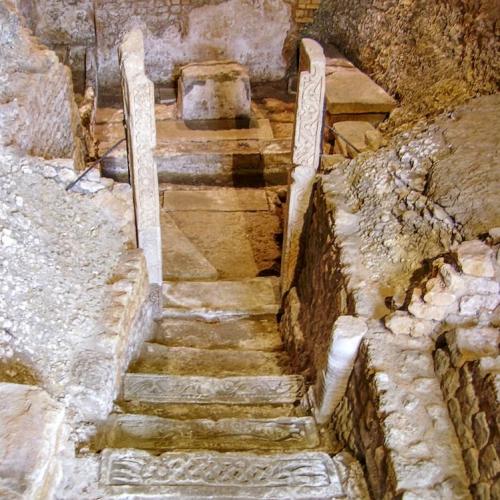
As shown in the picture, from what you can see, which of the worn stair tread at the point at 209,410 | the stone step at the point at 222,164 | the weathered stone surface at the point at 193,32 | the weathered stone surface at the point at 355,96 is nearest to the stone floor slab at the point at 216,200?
the stone step at the point at 222,164

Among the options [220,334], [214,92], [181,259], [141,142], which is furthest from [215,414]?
[214,92]

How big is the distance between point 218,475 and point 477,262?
5.81 ft

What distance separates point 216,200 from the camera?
763 centimetres

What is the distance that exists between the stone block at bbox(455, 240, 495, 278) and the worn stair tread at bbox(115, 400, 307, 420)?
139 centimetres

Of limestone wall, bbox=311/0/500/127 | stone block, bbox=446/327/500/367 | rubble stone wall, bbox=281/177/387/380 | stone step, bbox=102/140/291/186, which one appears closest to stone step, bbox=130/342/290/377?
rubble stone wall, bbox=281/177/387/380

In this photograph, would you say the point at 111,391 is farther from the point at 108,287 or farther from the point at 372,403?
the point at 372,403

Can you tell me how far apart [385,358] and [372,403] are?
0.26 m

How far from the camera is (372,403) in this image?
3.15 meters

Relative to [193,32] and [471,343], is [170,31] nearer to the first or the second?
[193,32]

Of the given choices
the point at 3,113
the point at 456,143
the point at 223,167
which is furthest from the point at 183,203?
the point at 456,143

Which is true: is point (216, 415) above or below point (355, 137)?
below

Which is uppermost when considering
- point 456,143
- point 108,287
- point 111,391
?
point 456,143

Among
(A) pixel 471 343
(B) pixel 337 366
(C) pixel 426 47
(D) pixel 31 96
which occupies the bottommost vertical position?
(B) pixel 337 366

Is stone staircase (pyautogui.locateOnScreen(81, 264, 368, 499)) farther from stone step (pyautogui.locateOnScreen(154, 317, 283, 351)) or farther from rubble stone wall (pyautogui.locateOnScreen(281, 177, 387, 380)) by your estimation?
rubble stone wall (pyautogui.locateOnScreen(281, 177, 387, 380))
